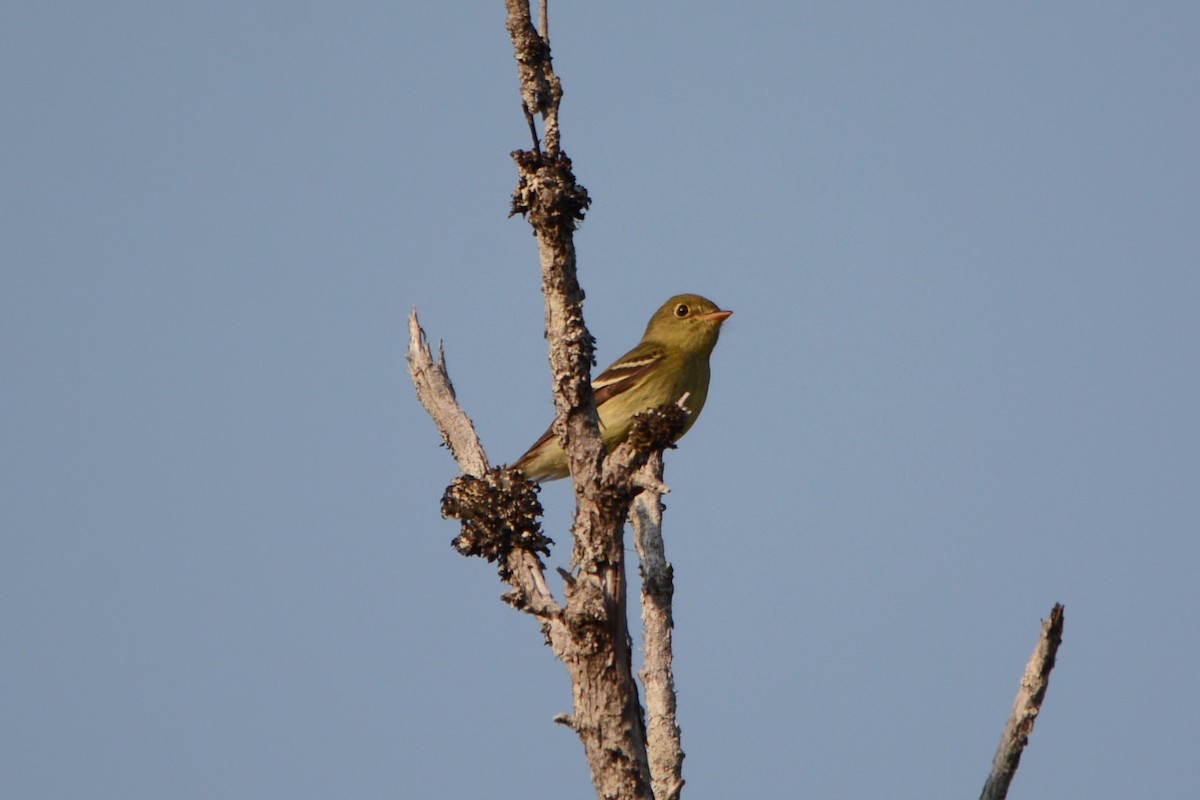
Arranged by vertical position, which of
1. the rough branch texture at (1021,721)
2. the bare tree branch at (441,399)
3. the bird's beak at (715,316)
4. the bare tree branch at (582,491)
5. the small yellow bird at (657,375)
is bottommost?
the rough branch texture at (1021,721)

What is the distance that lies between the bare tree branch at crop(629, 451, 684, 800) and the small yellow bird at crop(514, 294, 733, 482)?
4.59 m

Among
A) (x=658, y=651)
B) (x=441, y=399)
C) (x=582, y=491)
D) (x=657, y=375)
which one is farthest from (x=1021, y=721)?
(x=657, y=375)

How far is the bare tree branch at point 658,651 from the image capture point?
7.78 meters

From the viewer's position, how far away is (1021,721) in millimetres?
5418

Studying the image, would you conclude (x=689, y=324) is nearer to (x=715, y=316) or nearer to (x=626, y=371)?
(x=715, y=316)

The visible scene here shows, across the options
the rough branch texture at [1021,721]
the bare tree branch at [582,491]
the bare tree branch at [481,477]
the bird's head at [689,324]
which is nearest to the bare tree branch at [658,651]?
the bare tree branch at [481,477]

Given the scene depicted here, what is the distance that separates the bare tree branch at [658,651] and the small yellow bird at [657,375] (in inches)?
181

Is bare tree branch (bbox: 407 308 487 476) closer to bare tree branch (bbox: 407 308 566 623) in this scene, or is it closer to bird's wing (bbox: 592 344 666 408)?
bare tree branch (bbox: 407 308 566 623)

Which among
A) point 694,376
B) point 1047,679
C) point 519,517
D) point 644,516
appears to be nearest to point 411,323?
point 644,516

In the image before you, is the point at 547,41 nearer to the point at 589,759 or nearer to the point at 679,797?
the point at 589,759

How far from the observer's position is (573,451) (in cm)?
583

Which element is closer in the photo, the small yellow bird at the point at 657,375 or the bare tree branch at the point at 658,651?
the bare tree branch at the point at 658,651

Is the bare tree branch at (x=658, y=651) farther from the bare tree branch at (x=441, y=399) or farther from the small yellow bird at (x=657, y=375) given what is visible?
the small yellow bird at (x=657, y=375)

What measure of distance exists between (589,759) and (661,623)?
258 cm
